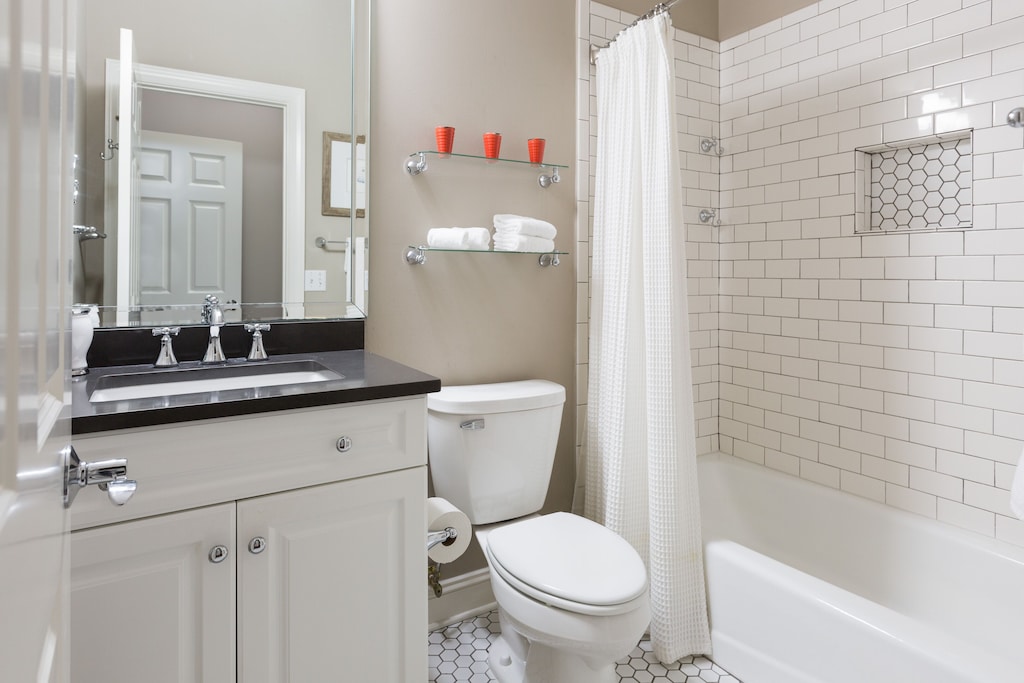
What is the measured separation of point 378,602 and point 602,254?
1.38m

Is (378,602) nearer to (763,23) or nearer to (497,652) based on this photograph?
(497,652)

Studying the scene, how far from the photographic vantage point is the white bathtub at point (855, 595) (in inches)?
55.7

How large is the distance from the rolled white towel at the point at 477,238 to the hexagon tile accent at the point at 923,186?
56.7 inches

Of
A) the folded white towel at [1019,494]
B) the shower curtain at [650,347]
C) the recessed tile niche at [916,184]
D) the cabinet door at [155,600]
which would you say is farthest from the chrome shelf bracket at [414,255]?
the folded white towel at [1019,494]

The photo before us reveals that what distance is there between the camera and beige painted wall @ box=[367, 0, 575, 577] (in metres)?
1.93

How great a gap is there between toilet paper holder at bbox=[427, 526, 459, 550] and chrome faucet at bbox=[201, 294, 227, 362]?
748 millimetres

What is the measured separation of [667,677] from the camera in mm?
1802

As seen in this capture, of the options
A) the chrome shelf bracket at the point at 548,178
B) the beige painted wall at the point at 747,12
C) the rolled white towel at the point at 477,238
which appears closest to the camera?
the rolled white towel at the point at 477,238

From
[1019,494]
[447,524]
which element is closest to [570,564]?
[447,524]

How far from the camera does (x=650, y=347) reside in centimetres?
186

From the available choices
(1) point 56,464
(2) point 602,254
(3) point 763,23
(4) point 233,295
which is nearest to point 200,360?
(4) point 233,295

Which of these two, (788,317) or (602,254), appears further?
(788,317)

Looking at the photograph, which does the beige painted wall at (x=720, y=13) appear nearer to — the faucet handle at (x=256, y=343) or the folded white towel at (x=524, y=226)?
the folded white towel at (x=524, y=226)

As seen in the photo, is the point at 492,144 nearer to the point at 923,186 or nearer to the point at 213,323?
Answer: the point at 213,323
